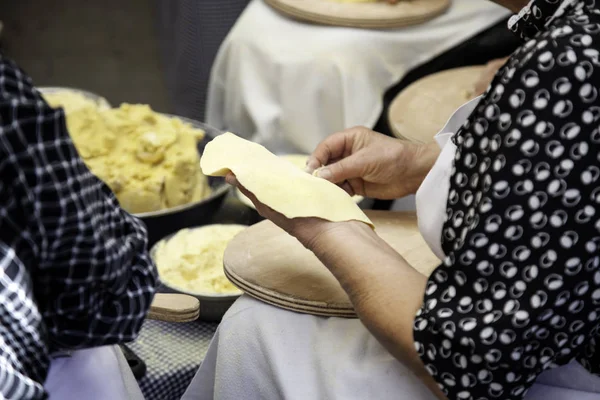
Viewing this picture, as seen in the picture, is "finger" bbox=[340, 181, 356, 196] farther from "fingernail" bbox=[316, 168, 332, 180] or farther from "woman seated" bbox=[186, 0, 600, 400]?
"woman seated" bbox=[186, 0, 600, 400]

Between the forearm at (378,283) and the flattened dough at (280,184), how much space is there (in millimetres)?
33

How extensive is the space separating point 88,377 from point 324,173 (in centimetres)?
48

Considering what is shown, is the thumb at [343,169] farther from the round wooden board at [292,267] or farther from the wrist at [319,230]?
the wrist at [319,230]

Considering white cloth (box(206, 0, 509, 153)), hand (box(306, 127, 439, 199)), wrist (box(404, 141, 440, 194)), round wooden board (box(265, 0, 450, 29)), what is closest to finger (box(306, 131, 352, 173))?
hand (box(306, 127, 439, 199))

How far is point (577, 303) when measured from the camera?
0.75 m

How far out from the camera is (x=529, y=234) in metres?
0.74

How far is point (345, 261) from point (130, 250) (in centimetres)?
27

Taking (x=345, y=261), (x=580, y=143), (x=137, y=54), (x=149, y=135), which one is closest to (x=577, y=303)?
(x=580, y=143)

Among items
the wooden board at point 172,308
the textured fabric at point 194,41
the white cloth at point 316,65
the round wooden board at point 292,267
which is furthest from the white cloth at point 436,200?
the textured fabric at point 194,41

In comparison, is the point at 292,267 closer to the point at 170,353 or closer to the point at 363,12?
the point at 170,353

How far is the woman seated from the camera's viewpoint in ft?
2.40

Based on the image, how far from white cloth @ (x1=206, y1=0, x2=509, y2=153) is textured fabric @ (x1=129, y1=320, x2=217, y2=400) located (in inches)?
28.5

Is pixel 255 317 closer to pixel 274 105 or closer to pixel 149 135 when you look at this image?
pixel 149 135

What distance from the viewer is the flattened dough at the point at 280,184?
0.94 meters
